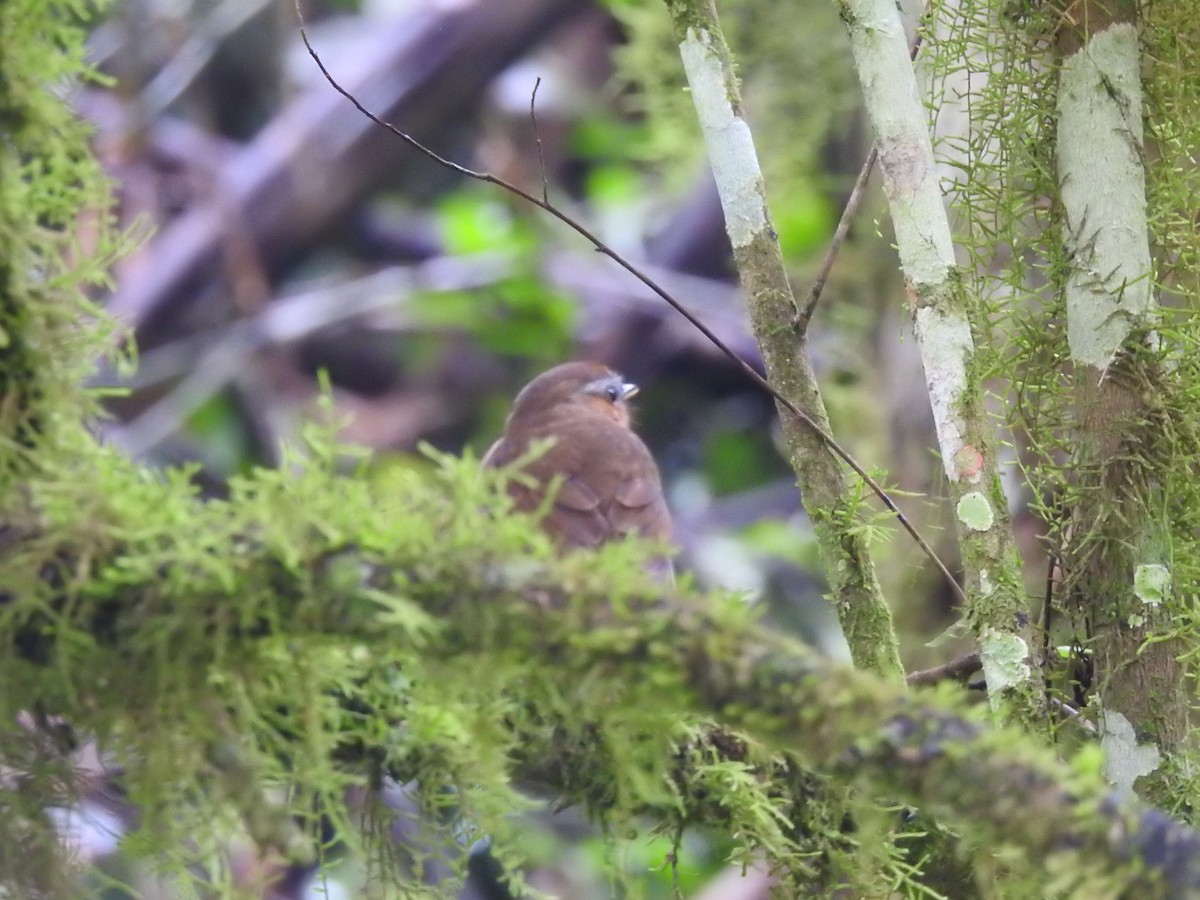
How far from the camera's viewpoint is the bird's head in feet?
12.7

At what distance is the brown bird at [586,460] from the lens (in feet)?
10.1

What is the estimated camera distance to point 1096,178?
2.31 meters

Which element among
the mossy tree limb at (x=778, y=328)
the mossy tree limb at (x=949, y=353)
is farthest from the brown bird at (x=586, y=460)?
the mossy tree limb at (x=949, y=353)

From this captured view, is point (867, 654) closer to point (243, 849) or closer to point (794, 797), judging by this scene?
point (794, 797)

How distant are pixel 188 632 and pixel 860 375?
374cm

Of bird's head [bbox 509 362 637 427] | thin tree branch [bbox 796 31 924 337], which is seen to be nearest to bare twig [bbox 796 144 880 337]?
thin tree branch [bbox 796 31 924 337]

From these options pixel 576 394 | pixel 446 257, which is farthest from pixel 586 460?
pixel 446 257

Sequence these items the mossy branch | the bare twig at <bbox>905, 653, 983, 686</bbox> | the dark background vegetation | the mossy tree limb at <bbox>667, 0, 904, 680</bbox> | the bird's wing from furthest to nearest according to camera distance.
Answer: the dark background vegetation → the bird's wing → the bare twig at <bbox>905, 653, 983, 686</bbox> → the mossy tree limb at <bbox>667, 0, 904, 680</bbox> → the mossy branch

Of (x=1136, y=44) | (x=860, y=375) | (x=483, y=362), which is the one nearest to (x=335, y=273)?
(x=483, y=362)

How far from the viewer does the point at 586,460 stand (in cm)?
329

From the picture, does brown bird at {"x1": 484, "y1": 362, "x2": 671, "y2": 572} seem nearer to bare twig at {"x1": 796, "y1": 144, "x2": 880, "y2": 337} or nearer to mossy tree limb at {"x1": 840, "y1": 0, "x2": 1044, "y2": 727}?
bare twig at {"x1": 796, "y1": 144, "x2": 880, "y2": 337}

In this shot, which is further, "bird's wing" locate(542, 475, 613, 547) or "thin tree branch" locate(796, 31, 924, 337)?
"bird's wing" locate(542, 475, 613, 547)

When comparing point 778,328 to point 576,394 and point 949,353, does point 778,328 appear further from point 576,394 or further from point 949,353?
point 576,394

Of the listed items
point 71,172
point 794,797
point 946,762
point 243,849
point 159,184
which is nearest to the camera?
point 946,762
